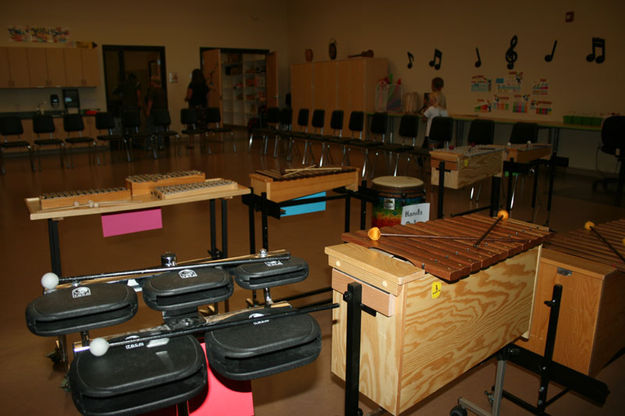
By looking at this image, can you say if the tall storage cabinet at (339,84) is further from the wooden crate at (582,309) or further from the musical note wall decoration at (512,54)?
the wooden crate at (582,309)

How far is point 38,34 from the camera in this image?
435 inches

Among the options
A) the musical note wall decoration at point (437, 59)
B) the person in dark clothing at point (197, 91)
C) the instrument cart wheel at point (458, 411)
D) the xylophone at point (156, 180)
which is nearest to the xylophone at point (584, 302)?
the instrument cart wheel at point (458, 411)

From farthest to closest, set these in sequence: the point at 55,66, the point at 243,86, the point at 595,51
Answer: the point at 243,86, the point at 55,66, the point at 595,51

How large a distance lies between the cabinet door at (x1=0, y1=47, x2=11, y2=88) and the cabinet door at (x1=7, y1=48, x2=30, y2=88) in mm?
40

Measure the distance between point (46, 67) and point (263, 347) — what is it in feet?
37.4

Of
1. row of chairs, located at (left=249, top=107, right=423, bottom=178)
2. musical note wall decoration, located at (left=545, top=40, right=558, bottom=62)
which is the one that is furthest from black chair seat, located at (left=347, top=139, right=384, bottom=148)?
musical note wall decoration, located at (left=545, top=40, right=558, bottom=62)

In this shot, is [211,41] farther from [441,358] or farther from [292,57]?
[441,358]

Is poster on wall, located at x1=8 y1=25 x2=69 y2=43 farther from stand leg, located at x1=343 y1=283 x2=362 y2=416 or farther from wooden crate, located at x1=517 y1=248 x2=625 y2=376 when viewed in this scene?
stand leg, located at x1=343 y1=283 x2=362 y2=416

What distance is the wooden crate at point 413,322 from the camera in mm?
1798

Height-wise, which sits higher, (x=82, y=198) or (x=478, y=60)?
(x=478, y=60)

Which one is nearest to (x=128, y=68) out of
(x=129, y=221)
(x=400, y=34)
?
(x=400, y=34)

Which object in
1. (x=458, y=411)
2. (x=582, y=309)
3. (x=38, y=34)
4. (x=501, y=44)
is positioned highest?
(x=38, y=34)

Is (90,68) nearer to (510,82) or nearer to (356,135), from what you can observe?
(356,135)

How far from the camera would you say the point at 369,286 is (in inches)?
73.2
